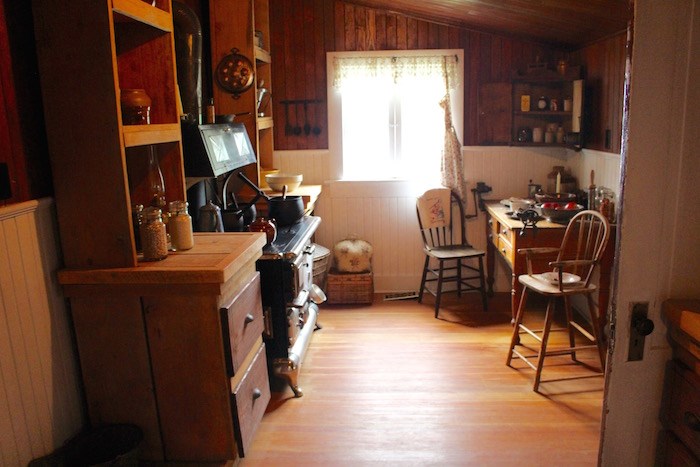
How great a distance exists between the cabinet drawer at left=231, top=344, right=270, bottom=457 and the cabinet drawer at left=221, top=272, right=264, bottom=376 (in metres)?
0.08

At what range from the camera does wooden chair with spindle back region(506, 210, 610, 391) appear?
10.3 ft

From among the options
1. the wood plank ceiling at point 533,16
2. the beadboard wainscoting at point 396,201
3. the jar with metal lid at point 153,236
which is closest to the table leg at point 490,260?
the beadboard wainscoting at point 396,201

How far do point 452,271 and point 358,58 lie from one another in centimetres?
194

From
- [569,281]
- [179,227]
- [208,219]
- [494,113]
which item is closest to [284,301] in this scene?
[208,219]

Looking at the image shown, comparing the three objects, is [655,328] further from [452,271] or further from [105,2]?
[452,271]

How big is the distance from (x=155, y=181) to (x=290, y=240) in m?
0.97

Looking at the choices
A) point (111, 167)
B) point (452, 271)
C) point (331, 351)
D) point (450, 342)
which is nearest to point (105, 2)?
point (111, 167)

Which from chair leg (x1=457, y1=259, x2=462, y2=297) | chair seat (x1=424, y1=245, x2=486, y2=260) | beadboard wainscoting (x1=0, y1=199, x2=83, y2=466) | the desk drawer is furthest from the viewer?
chair leg (x1=457, y1=259, x2=462, y2=297)

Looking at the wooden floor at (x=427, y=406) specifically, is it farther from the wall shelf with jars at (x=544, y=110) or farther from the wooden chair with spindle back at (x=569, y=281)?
the wall shelf with jars at (x=544, y=110)

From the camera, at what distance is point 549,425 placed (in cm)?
277

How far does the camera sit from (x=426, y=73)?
4617 millimetres

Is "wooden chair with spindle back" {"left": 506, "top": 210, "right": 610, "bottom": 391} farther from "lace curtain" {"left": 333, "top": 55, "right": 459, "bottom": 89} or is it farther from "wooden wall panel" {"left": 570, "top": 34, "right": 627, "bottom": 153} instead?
"lace curtain" {"left": 333, "top": 55, "right": 459, "bottom": 89}

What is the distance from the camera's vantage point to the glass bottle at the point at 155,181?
225 centimetres

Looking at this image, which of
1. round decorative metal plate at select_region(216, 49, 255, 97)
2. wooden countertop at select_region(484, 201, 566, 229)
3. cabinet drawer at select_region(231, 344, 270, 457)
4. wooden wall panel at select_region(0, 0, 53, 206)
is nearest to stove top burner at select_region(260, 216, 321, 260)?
cabinet drawer at select_region(231, 344, 270, 457)
